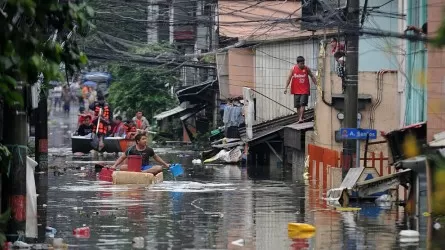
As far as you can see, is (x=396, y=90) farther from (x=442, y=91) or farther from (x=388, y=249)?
(x=388, y=249)

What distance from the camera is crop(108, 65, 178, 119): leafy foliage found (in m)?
56.3

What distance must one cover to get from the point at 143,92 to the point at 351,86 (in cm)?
3340

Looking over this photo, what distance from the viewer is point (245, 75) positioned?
147 ft

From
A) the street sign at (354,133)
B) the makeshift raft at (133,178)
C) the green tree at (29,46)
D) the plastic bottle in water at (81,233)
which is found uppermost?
the green tree at (29,46)

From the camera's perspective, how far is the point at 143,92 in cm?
5700

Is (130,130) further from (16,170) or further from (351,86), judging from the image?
(16,170)

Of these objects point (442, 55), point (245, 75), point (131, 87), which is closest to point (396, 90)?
point (442, 55)

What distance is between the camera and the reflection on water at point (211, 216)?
1639cm

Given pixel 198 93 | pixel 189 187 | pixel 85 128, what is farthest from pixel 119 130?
pixel 189 187

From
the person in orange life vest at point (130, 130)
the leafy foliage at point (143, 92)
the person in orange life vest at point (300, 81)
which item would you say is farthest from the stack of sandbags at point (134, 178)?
the leafy foliage at point (143, 92)

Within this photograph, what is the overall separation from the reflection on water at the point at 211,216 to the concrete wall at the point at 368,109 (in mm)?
2012

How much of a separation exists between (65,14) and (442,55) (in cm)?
1165

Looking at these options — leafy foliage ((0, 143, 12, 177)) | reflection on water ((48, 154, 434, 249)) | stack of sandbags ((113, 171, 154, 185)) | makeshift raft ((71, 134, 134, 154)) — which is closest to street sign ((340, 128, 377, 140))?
reflection on water ((48, 154, 434, 249))

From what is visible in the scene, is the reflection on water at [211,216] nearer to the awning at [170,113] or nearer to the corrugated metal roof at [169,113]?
the awning at [170,113]
